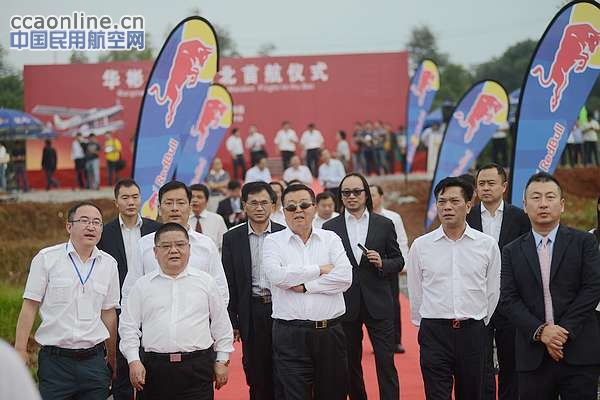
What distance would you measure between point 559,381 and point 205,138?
9568 mm

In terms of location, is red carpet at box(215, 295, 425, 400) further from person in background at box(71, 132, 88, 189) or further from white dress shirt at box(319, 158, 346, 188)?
person in background at box(71, 132, 88, 189)

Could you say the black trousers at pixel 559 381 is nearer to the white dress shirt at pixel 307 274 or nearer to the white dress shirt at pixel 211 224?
the white dress shirt at pixel 307 274

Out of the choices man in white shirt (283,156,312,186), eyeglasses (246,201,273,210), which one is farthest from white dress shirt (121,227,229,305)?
man in white shirt (283,156,312,186)

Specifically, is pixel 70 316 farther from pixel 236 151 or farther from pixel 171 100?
pixel 236 151

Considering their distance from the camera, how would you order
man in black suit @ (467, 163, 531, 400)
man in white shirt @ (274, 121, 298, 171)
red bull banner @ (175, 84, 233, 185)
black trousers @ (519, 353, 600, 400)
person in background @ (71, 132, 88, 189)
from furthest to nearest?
person in background @ (71, 132, 88, 189) < man in white shirt @ (274, 121, 298, 171) < red bull banner @ (175, 84, 233, 185) < man in black suit @ (467, 163, 531, 400) < black trousers @ (519, 353, 600, 400)

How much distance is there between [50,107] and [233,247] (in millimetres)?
22731

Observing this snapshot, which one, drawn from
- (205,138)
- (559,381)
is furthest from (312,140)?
(559,381)

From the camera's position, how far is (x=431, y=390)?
560 cm

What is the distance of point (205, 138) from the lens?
1387cm

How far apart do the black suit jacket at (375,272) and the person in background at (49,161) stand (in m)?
20.3

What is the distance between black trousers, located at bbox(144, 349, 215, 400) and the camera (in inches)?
201

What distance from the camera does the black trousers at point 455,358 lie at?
219 inches

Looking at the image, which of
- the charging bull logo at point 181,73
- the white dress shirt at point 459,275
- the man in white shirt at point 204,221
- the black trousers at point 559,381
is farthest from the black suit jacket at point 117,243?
the charging bull logo at point 181,73

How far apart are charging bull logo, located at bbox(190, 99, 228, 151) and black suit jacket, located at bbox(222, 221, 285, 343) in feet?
22.9
